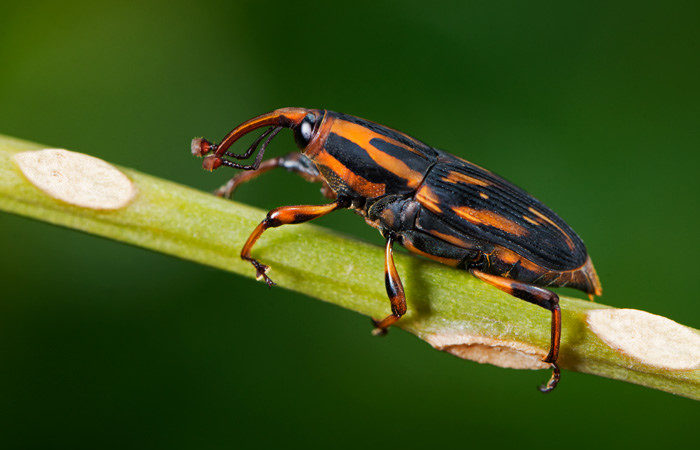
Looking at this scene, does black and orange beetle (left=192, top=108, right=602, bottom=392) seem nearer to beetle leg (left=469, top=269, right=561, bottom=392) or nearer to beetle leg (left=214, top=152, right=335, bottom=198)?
beetle leg (left=214, top=152, right=335, bottom=198)

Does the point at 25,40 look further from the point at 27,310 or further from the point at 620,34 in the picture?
the point at 620,34

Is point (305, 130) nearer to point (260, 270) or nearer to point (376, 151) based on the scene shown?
point (376, 151)

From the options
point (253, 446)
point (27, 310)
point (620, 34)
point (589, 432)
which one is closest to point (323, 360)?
point (253, 446)

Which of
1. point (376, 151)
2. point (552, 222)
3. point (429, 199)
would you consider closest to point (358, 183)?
point (376, 151)

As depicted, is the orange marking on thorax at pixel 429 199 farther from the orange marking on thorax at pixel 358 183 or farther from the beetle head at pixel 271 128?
the beetle head at pixel 271 128

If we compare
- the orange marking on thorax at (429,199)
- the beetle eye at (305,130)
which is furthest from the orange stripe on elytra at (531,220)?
the beetle eye at (305,130)

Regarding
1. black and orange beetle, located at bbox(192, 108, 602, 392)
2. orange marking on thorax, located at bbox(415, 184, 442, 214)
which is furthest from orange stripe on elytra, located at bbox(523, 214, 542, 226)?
orange marking on thorax, located at bbox(415, 184, 442, 214)
